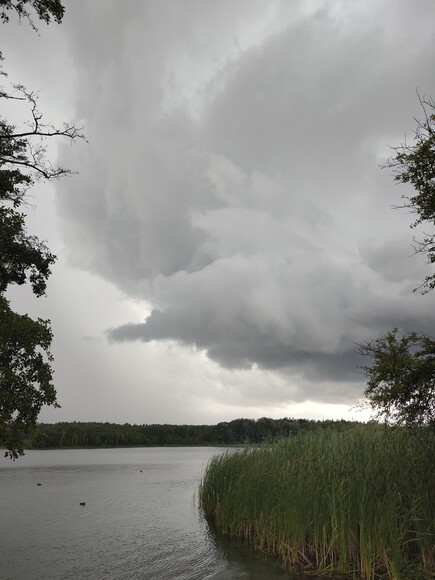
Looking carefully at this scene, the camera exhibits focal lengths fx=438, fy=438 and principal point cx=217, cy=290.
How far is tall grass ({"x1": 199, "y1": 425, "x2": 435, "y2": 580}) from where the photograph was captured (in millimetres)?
9781

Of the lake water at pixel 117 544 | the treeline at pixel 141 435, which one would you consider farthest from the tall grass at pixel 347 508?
the treeline at pixel 141 435

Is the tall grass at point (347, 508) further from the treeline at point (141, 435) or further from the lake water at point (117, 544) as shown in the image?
the treeline at point (141, 435)

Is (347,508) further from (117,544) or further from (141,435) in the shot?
(141,435)

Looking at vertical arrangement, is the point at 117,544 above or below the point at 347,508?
below

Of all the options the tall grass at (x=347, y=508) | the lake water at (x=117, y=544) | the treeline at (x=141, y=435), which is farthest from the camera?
the treeline at (x=141, y=435)

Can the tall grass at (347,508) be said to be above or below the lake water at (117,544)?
above

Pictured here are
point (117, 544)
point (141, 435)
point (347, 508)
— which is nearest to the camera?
point (347, 508)

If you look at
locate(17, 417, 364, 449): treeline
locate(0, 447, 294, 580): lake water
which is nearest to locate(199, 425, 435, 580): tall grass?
locate(0, 447, 294, 580): lake water

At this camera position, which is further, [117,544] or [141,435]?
[141,435]

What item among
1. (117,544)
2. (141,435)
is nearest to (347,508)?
(117,544)

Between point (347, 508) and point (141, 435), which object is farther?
point (141, 435)

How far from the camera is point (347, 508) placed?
1095 cm

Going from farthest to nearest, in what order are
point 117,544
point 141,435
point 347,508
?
point 141,435
point 117,544
point 347,508

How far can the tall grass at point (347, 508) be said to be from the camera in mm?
9781
